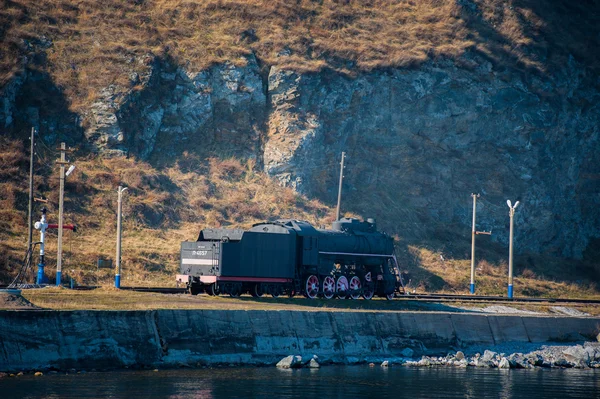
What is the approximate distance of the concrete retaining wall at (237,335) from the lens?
2265cm

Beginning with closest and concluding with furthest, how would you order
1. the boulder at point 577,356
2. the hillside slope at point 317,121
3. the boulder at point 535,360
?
Result: the boulder at point 535,360 → the boulder at point 577,356 → the hillside slope at point 317,121

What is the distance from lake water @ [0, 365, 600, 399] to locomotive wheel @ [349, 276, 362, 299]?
10.2 meters

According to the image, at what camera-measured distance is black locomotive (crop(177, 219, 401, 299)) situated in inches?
1318

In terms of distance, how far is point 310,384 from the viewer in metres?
22.8

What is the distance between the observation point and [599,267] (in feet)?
214

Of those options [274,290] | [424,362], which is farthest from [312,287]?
[424,362]

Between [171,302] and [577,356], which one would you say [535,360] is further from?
[171,302]

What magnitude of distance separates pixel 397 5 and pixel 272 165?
2522 centimetres

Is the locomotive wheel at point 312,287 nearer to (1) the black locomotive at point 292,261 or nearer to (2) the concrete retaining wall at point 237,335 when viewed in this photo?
(1) the black locomotive at point 292,261

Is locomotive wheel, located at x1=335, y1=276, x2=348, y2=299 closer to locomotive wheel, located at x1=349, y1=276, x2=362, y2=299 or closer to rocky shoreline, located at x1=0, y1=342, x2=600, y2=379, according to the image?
locomotive wheel, located at x1=349, y1=276, x2=362, y2=299

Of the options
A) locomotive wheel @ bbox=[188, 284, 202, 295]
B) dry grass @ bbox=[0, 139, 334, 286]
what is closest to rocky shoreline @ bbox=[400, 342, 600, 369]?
locomotive wheel @ bbox=[188, 284, 202, 295]

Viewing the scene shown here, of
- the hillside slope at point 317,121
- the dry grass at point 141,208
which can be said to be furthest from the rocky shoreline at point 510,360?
the hillside slope at point 317,121

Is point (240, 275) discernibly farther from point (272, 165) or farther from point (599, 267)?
point (599, 267)

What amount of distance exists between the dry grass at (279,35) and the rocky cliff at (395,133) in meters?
1.30
